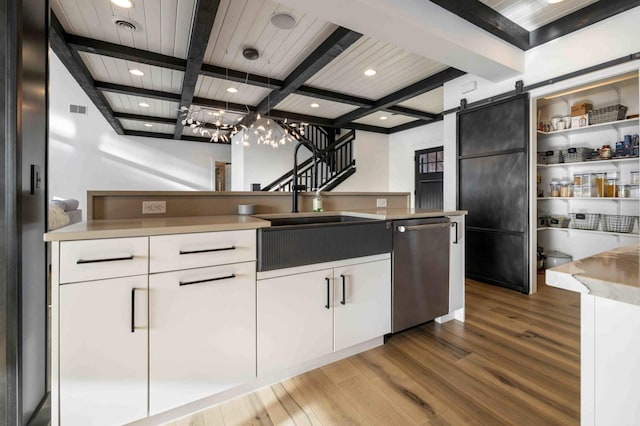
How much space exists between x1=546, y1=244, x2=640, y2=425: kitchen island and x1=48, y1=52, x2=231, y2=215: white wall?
7943 millimetres

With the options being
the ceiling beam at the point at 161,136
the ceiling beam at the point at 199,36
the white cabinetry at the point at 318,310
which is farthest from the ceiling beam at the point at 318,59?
the ceiling beam at the point at 161,136

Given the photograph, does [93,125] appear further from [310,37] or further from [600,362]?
[600,362]

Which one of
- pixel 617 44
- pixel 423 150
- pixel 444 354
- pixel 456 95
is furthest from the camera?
pixel 423 150

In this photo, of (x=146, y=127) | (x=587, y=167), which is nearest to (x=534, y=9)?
(x=587, y=167)

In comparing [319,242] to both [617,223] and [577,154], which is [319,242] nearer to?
[577,154]

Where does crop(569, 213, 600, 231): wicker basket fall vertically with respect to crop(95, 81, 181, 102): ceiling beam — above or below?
below

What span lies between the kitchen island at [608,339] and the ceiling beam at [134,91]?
5270 mm

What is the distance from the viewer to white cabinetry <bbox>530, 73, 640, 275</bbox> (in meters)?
3.11

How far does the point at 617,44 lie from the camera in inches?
98.9

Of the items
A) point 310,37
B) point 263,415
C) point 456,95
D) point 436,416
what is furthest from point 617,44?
point 263,415

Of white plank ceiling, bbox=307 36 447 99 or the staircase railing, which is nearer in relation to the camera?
white plank ceiling, bbox=307 36 447 99

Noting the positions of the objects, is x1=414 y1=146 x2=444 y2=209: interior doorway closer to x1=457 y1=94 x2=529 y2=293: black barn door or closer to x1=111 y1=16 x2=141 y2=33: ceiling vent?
x1=457 y1=94 x2=529 y2=293: black barn door

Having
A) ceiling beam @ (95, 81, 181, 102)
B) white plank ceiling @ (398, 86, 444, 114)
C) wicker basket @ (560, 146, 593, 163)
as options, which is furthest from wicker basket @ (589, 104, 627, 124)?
ceiling beam @ (95, 81, 181, 102)

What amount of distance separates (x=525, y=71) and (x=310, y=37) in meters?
2.28
